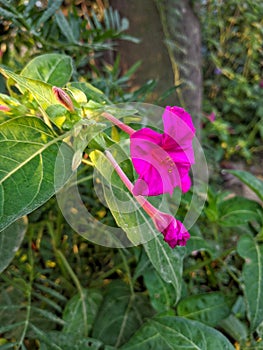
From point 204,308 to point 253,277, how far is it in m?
0.13

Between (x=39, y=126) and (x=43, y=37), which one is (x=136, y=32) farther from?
(x=39, y=126)

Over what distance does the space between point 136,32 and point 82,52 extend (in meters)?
0.58

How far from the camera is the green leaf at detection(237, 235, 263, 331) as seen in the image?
2.63 feet

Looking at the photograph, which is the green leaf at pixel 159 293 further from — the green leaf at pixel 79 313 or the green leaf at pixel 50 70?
the green leaf at pixel 50 70

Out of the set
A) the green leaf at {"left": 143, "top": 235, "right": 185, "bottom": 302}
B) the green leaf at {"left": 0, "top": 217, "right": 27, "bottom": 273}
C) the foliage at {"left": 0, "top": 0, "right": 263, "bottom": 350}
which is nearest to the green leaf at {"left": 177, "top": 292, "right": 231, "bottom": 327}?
the foliage at {"left": 0, "top": 0, "right": 263, "bottom": 350}

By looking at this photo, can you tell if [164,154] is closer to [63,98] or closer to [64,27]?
[63,98]

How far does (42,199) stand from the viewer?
50 cm

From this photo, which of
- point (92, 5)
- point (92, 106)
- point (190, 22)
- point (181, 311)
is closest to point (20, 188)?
point (92, 106)

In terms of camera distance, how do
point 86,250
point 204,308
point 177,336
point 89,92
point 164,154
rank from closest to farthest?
1. point 164,154
2. point 89,92
3. point 177,336
4. point 204,308
5. point 86,250

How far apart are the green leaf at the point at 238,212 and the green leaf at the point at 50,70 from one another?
1.52ft

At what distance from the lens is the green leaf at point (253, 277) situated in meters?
0.80

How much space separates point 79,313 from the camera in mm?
938

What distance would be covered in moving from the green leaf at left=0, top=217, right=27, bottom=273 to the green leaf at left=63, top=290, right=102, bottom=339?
21 cm

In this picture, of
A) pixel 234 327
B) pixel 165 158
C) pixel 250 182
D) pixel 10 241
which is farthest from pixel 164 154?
pixel 234 327
